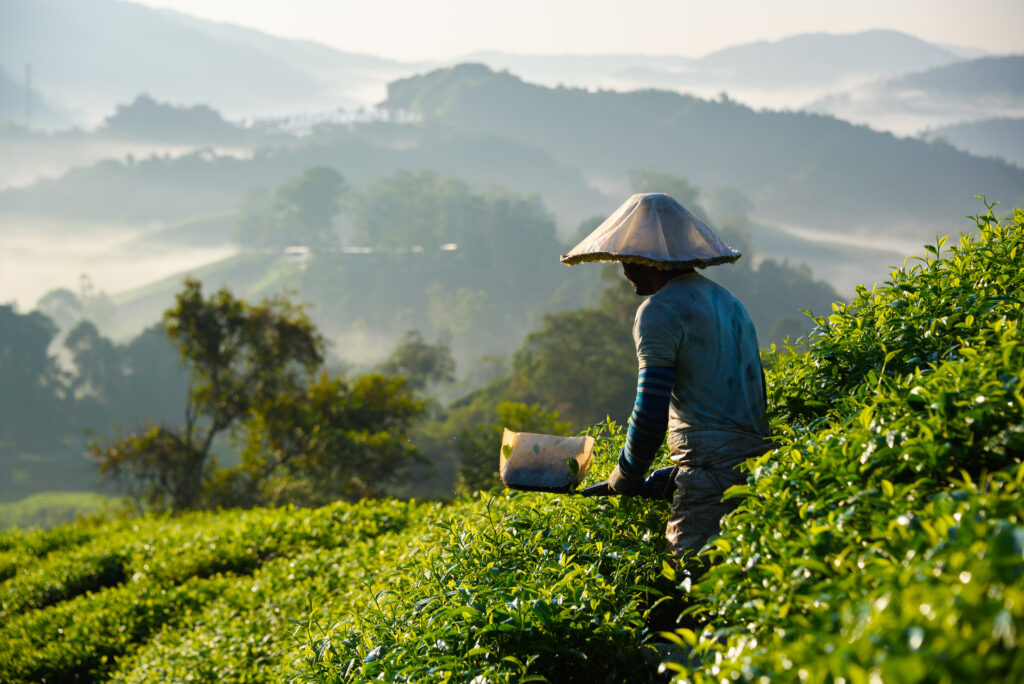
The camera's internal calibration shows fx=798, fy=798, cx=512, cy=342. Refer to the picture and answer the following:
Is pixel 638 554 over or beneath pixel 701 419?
beneath

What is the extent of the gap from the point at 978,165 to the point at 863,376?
189m

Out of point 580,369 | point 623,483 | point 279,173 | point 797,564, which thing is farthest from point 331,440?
point 279,173

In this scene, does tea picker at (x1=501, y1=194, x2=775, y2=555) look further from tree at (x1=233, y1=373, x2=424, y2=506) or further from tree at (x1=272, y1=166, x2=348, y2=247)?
tree at (x1=272, y1=166, x2=348, y2=247)

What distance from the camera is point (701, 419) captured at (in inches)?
→ 135

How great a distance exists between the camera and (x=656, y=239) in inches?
138

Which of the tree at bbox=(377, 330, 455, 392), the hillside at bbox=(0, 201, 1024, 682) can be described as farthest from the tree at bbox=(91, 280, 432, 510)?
the tree at bbox=(377, 330, 455, 392)

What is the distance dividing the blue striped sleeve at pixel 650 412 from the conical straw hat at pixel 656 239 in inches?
19.8

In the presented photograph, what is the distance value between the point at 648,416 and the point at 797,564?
117 centimetres

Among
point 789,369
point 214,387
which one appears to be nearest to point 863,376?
point 789,369

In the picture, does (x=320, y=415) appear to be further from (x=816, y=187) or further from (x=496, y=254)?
(x=816, y=187)

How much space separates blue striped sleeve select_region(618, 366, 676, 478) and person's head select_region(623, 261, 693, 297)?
42 centimetres

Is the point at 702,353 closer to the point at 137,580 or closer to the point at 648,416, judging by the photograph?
the point at 648,416

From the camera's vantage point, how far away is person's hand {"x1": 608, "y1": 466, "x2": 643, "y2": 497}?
11.7 feet

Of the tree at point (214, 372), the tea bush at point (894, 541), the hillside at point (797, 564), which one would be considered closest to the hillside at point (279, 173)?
the tree at point (214, 372)
